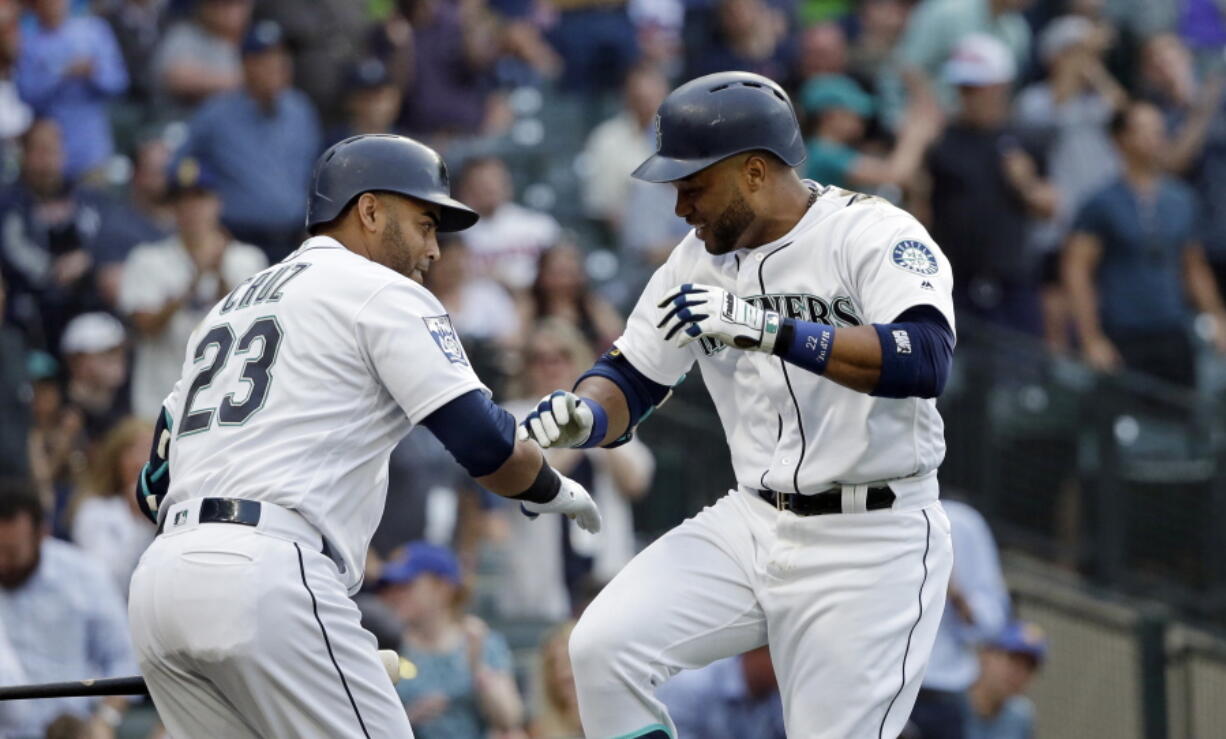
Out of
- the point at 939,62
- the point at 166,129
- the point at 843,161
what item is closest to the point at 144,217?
the point at 166,129

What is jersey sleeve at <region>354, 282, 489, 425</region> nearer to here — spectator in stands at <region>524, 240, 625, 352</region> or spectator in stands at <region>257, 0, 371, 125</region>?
spectator in stands at <region>524, 240, 625, 352</region>

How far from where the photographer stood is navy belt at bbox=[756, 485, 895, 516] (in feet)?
17.9

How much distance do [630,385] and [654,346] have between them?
14 centimetres

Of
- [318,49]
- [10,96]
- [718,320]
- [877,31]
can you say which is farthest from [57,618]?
[877,31]

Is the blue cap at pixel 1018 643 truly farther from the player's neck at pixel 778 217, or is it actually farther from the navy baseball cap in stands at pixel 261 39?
the navy baseball cap in stands at pixel 261 39

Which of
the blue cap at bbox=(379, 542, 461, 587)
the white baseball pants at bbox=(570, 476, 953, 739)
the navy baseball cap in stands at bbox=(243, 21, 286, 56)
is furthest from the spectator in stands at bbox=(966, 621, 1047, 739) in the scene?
the navy baseball cap in stands at bbox=(243, 21, 286, 56)

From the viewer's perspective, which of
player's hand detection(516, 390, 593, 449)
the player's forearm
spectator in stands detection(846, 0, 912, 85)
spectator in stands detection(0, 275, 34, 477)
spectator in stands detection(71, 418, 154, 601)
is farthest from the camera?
spectator in stands detection(846, 0, 912, 85)

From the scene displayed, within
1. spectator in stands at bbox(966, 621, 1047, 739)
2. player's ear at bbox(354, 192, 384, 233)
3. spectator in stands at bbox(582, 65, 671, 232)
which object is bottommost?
spectator in stands at bbox(966, 621, 1047, 739)

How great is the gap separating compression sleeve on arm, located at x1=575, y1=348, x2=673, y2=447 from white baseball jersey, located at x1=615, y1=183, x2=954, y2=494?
0.91ft

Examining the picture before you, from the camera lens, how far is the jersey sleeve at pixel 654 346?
5.87 metres

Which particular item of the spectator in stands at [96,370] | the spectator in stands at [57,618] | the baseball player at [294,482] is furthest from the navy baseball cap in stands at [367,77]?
the baseball player at [294,482]

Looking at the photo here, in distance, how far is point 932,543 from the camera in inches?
217

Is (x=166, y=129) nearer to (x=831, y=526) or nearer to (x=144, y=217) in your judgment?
(x=144, y=217)

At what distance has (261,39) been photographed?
34.2 ft
